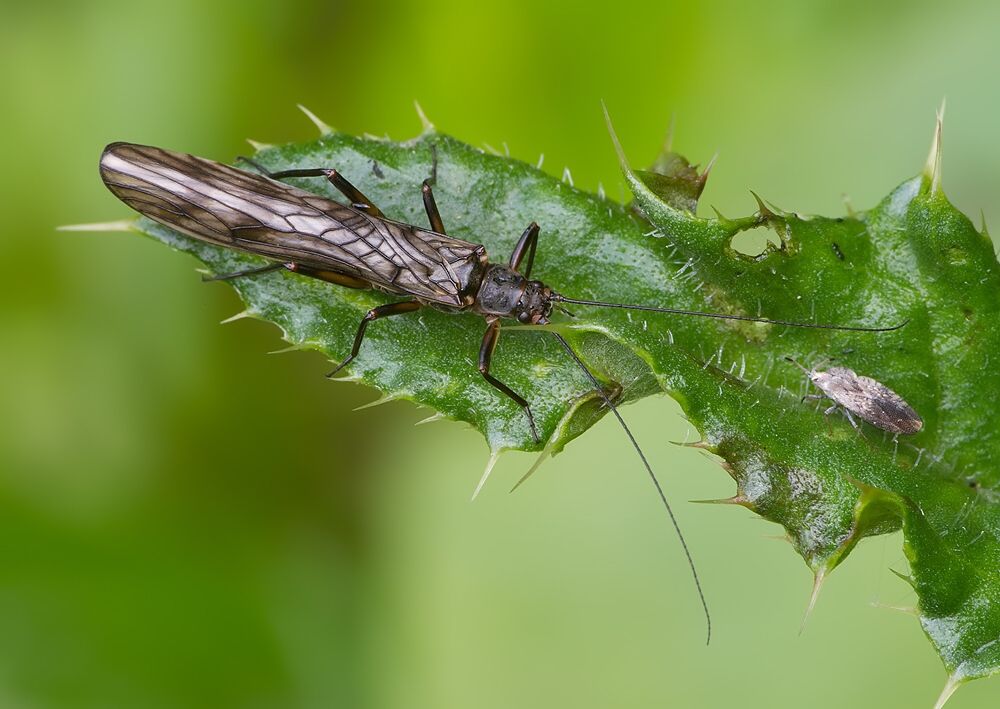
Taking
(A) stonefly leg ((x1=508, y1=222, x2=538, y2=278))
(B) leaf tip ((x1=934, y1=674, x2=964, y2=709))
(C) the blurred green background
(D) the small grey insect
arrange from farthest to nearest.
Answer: (C) the blurred green background < (A) stonefly leg ((x1=508, y1=222, x2=538, y2=278)) < (D) the small grey insect < (B) leaf tip ((x1=934, y1=674, x2=964, y2=709))

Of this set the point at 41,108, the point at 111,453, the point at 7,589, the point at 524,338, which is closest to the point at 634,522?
the point at 524,338

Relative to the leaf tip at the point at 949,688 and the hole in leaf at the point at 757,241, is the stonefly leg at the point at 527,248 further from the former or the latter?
the leaf tip at the point at 949,688

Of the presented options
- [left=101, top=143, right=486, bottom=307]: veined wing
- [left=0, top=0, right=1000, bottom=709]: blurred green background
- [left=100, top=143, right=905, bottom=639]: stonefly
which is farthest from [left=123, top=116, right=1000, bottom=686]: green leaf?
[left=0, top=0, right=1000, bottom=709]: blurred green background

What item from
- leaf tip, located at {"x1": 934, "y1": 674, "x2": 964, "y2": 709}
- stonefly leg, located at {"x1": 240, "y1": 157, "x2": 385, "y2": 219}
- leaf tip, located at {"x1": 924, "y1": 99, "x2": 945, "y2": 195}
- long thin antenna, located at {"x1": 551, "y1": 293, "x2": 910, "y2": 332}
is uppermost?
stonefly leg, located at {"x1": 240, "y1": 157, "x2": 385, "y2": 219}

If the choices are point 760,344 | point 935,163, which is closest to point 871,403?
point 760,344

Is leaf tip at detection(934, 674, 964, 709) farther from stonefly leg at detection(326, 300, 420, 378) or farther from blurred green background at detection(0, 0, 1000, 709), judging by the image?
stonefly leg at detection(326, 300, 420, 378)

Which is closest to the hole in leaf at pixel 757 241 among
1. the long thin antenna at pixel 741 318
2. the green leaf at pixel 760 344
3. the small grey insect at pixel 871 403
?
the green leaf at pixel 760 344
